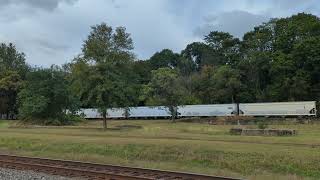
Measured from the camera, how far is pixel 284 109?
86875mm

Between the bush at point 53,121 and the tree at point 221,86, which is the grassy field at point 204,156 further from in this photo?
the tree at point 221,86

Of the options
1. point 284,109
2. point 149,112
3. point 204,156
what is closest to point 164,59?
point 149,112

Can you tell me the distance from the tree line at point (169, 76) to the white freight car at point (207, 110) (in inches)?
131

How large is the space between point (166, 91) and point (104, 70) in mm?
37303

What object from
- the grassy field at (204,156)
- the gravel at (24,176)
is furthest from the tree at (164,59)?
the gravel at (24,176)

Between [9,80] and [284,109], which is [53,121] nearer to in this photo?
[284,109]

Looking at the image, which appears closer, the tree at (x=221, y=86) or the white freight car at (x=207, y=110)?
the white freight car at (x=207, y=110)

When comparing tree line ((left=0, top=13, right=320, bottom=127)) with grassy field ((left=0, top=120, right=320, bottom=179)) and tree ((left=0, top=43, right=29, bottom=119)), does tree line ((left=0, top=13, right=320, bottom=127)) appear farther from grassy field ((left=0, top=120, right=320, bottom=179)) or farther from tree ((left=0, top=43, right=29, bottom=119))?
grassy field ((left=0, top=120, right=320, bottom=179))

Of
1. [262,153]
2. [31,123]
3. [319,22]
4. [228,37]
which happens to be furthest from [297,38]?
[262,153]

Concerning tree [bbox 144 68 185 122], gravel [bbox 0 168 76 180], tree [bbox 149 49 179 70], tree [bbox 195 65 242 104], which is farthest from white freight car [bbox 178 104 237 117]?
gravel [bbox 0 168 76 180]

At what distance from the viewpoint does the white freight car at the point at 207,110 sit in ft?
313

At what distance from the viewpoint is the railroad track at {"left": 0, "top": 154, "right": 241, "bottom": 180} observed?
1894 cm

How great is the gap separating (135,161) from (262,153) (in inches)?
249

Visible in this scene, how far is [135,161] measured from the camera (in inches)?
1030
